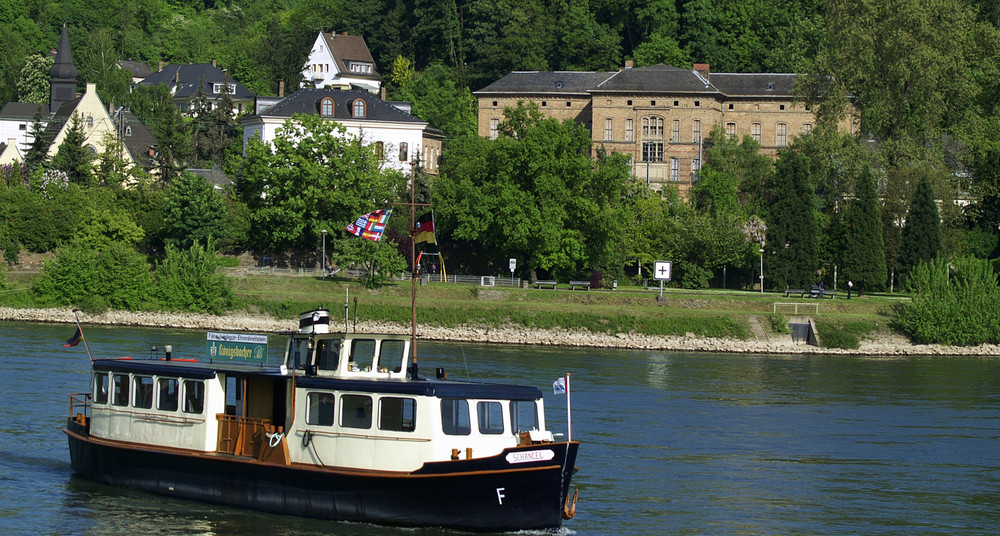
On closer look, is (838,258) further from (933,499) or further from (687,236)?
(933,499)

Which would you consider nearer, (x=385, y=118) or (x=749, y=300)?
(x=749, y=300)

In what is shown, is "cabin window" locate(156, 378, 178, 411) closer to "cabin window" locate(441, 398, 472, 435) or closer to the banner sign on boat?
the banner sign on boat

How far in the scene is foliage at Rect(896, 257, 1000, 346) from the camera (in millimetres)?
63781

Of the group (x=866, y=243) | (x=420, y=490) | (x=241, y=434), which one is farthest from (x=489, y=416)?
→ (x=866, y=243)

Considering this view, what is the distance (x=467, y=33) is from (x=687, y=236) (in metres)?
55.6

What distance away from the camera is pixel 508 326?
6362cm

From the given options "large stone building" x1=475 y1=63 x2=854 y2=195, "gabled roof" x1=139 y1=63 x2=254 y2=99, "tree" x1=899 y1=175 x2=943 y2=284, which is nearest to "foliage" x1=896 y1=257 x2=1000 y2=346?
"tree" x1=899 y1=175 x2=943 y2=284

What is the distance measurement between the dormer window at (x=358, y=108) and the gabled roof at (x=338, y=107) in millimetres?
180

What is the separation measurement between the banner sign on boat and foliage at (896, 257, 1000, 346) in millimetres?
44926

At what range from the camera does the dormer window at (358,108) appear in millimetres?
90938

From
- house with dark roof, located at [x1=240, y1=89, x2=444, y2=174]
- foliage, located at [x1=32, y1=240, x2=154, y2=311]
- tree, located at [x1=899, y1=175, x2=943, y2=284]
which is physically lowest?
foliage, located at [x1=32, y1=240, x2=154, y2=311]

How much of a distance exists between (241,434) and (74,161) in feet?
201

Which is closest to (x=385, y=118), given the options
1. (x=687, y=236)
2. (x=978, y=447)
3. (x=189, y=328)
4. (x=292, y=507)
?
(x=687, y=236)

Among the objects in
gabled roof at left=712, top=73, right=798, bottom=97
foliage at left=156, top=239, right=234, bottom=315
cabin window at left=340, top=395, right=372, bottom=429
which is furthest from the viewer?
gabled roof at left=712, top=73, right=798, bottom=97
